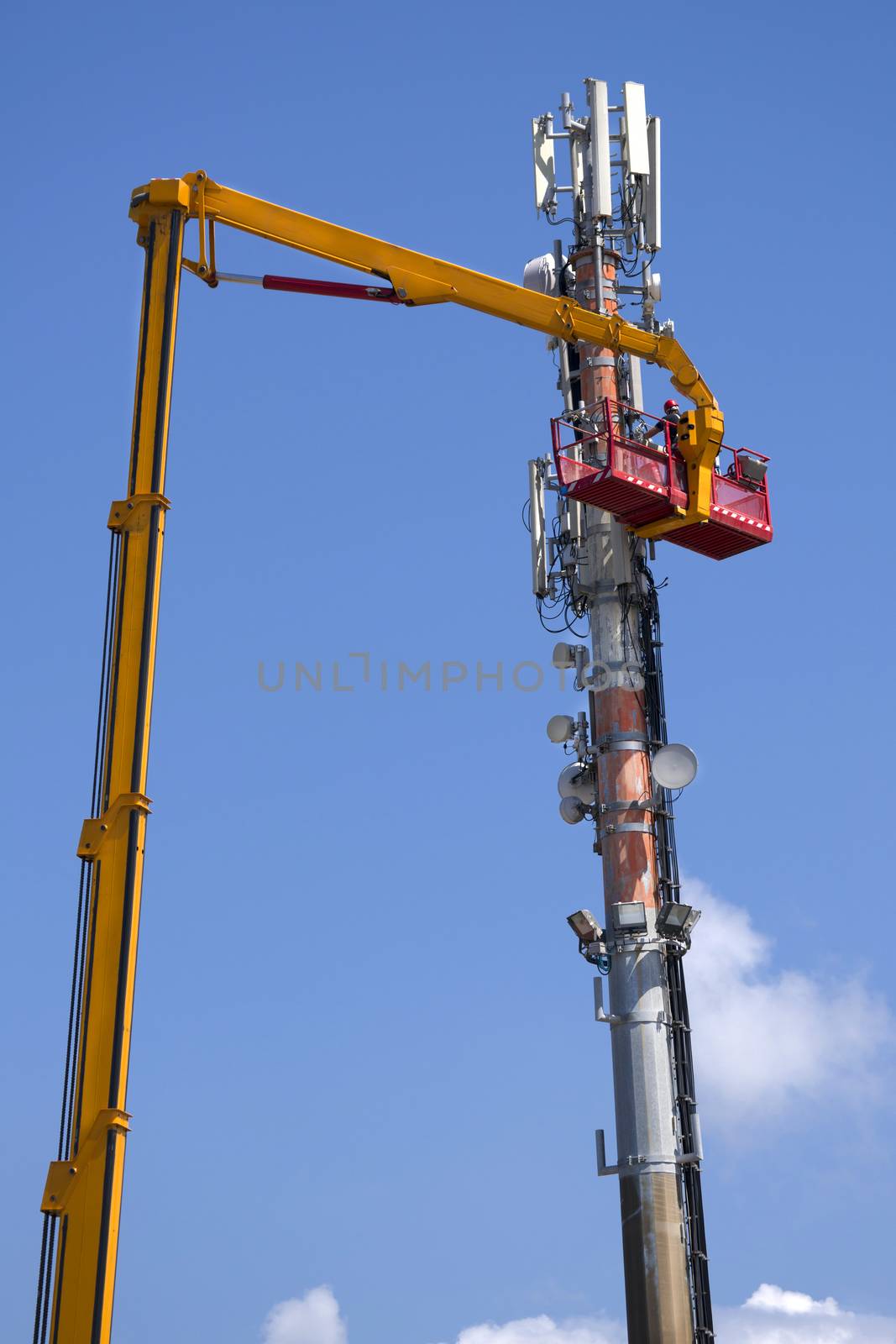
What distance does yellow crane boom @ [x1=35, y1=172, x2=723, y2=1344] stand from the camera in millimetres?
27219

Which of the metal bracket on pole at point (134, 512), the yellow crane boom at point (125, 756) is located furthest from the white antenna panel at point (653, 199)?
the metal bracket on pole at point (134, 512)

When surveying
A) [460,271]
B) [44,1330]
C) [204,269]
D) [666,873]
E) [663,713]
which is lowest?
[44,1330]

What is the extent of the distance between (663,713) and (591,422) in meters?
7.47

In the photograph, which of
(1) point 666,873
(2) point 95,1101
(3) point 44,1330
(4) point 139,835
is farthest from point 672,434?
(3) point 44,1330

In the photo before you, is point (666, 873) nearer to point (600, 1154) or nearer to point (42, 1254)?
point (600, 1154)

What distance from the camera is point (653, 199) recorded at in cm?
4831

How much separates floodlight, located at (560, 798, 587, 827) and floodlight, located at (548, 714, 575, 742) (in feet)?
5.18

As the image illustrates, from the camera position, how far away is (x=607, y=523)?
45.8 m

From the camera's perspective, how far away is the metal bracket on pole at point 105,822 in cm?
2952

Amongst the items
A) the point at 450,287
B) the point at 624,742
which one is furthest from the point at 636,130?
the point at 624,742

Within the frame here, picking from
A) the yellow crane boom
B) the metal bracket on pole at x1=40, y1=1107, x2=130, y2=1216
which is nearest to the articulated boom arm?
the yellow crane boom

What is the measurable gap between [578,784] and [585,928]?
372cm

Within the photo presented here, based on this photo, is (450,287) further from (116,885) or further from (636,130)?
(116,885)

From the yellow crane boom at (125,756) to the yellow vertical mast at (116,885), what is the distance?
0.07 feet
